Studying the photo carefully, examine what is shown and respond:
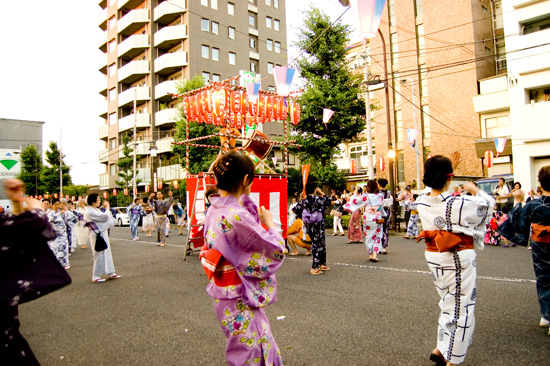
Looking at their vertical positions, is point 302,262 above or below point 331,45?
below

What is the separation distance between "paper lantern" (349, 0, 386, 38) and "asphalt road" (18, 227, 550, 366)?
4.82m

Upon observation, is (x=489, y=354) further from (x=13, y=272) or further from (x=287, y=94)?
(x=287, y=94)

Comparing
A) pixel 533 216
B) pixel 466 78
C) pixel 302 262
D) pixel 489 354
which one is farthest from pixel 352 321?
pixel 466 78

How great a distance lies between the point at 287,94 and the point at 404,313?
25.6 ft

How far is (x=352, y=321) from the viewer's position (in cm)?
452

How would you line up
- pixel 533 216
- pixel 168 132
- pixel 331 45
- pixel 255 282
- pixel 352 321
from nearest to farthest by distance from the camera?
pixel 255 282
pixel 533 216
pixel 352 321
pixel 331 45
pixel 168 132

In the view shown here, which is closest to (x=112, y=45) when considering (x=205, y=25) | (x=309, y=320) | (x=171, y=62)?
(x=171, y=62)

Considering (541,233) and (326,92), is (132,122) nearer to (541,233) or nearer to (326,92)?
(326,92)

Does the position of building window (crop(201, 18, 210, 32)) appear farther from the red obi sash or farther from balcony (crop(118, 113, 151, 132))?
the red obi sash

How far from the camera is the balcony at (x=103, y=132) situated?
39875mm

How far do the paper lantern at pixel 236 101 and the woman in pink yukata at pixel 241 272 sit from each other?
8.16 m

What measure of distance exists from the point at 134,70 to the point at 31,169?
15.0 m

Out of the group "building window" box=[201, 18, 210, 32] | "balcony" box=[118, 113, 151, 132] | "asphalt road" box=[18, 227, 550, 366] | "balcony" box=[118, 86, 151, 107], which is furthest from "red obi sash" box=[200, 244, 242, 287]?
"balcony" box=[118, 86, 151, 107]

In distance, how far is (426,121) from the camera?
100ft
